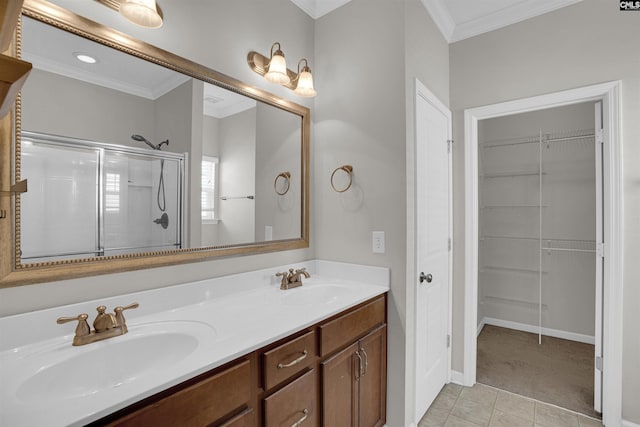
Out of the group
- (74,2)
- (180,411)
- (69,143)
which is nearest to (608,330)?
(180,411)

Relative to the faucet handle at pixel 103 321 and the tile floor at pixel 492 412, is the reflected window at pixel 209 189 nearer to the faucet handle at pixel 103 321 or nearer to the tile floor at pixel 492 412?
the faucet handle at pixel 103 321

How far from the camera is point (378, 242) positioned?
184cm

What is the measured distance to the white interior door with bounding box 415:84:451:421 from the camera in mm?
1907

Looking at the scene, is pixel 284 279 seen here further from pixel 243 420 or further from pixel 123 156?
pixel 123 156

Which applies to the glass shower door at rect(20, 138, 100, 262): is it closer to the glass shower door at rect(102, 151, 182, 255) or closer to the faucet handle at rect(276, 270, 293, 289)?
the glass shower door at rect(102, 151, 182, 255)

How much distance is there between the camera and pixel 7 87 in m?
0.51

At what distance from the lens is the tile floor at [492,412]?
1944 millimetres

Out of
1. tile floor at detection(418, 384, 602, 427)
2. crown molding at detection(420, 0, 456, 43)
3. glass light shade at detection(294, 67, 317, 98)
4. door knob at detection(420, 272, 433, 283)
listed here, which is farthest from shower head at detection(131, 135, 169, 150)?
tile floor at detection(418, 384, 602, 427)

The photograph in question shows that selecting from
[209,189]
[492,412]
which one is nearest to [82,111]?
[209,189]

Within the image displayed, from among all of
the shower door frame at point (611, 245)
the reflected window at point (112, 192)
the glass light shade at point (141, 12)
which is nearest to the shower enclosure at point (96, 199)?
the reflected window at point (112, 192)

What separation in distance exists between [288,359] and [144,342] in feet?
1.69

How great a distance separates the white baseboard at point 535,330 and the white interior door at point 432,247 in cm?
150

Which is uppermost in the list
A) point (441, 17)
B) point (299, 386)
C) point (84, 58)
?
point (441, 17)

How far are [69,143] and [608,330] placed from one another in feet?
9.65
